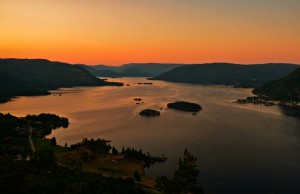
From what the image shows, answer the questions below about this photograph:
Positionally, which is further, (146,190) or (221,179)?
(221,179)

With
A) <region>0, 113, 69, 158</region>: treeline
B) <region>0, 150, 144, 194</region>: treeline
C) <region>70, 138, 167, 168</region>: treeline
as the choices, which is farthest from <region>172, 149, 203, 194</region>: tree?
<region>0, 113, 69, 158</region>: treeline

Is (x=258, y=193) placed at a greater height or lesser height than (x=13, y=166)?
lesser

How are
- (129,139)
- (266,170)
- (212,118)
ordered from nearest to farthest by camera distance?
(266,170) < (129,139) < (212,118)

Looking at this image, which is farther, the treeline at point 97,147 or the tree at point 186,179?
the treeline at point 97,147

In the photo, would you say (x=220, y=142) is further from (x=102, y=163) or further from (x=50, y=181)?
(x=50, y=181)

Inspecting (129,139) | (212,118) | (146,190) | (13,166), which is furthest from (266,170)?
(212,118)

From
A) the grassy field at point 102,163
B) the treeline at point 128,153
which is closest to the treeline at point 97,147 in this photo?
the treeline at point 128,153

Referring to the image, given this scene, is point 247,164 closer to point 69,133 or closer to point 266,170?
point 266,170

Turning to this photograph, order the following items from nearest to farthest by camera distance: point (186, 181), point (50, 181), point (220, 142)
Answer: point (186, 181) → point (50, 181) → point (220, 142)

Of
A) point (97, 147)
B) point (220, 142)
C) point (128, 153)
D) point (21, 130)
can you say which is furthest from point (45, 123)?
point (220, 142)

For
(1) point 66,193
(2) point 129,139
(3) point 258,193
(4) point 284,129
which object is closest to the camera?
(1) point 66,193

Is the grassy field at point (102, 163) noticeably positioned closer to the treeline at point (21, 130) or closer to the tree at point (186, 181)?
the treeline at point (21, 130)
